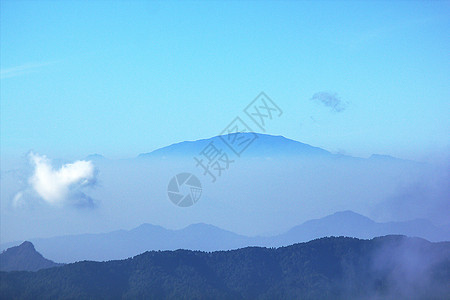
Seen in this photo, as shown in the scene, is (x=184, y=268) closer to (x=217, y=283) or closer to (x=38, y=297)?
(x=217, y=283)

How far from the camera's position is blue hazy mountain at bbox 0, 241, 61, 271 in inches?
2972

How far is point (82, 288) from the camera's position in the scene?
5944 cm

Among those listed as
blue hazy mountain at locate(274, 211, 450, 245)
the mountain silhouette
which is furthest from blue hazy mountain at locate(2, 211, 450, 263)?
the mountain silhouette

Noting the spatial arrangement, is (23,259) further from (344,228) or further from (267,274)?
(344,228)

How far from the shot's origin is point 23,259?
76.1 m

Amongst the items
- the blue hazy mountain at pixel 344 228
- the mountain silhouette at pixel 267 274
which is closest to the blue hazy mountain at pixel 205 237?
the blue hazy mountain at pixel 344 228

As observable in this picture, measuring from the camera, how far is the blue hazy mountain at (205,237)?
117750mm

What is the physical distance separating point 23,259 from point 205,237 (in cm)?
6671

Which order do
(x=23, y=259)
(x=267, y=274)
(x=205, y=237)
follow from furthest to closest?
1. (x=205, y=237)
2. (x=23, y=259)
3. (x=267, y=274)

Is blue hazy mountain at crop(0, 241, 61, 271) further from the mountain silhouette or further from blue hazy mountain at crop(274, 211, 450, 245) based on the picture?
blue hazy mountain at crop(274, 211, 450, 245)

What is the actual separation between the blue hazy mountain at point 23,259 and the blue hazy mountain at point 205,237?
25846 mm

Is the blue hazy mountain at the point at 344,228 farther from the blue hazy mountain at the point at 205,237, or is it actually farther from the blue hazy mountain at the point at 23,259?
the blue hazy mountain at the point at 23,259

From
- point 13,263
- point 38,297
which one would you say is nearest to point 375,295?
point 38,297

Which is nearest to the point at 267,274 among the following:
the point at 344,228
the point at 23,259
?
the point at 23,259
